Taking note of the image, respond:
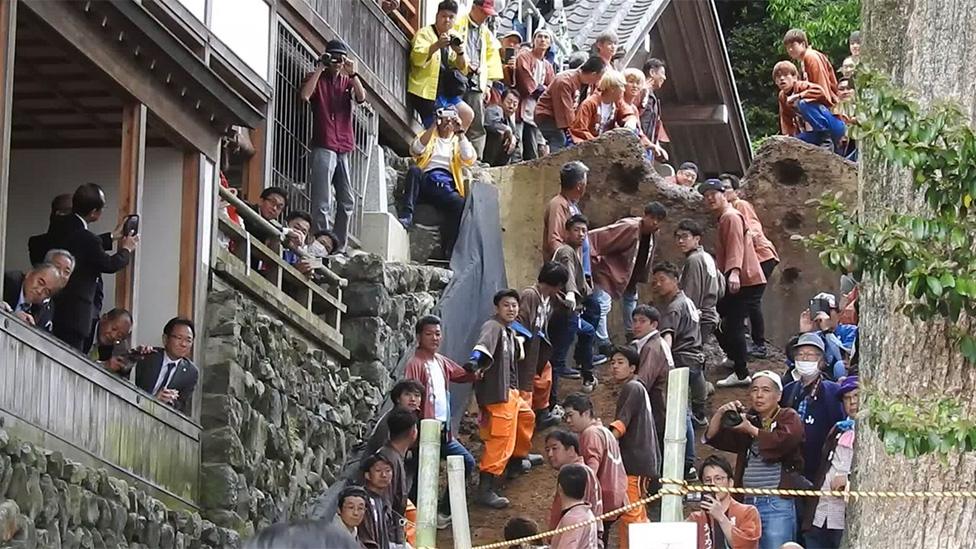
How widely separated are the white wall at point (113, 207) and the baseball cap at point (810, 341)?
173 inches

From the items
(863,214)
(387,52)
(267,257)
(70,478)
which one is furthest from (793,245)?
(863,214)

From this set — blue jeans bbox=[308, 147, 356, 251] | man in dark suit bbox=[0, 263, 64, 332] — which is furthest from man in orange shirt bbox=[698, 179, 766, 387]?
man in dark suit bbox=[0, 263, 64, 332]

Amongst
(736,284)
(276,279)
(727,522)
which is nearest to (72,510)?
(727,522)

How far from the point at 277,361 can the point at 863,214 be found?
25.3 feet

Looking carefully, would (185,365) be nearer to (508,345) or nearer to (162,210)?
(162,210)

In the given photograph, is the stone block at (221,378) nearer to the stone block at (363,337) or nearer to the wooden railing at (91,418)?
the wooden railing at (91,418)

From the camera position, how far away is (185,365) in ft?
46.4

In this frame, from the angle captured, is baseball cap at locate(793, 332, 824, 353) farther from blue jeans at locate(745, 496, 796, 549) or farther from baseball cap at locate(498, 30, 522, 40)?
baseball cap at locate(498, 30, 522, 40)

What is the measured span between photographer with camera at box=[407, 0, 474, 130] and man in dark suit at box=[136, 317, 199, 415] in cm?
728

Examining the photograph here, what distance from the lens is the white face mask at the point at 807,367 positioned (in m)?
15.1

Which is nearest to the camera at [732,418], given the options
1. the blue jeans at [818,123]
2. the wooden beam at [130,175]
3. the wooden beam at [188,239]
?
the wooden beam at [188,239]

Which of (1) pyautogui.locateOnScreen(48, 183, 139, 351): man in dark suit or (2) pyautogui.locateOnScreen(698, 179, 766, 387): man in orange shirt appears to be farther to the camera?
(2) pyautogui.locateOnScreen(698, 179, 766, 387): man in orange shirt

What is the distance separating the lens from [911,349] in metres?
8.54

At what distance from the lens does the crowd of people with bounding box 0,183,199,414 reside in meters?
12.3
